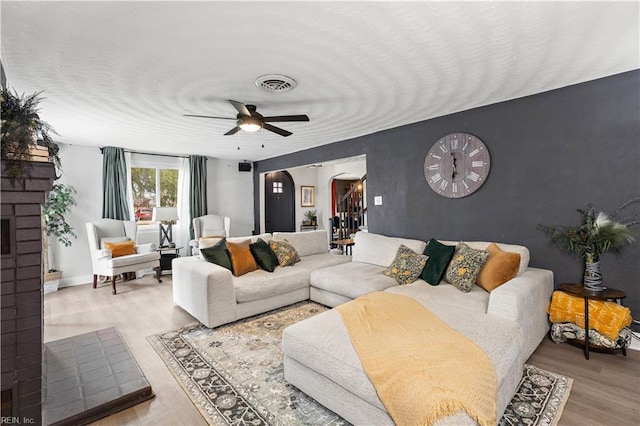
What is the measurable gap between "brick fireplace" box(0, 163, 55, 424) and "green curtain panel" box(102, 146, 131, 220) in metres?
4.19

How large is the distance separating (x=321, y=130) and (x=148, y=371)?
3.53 m

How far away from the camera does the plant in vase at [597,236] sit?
252 cm

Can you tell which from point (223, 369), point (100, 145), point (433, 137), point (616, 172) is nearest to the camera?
point (223, 369)

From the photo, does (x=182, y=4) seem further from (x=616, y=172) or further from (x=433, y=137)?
(x=616, y=172)

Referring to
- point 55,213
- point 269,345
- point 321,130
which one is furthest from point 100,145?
point 269,345

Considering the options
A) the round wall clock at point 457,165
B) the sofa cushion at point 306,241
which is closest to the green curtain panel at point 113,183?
the sofa cushion at point 306,241

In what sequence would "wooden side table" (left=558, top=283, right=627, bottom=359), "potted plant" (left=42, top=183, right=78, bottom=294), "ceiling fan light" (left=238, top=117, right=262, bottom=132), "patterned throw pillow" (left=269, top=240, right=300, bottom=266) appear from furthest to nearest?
"potted plant" (left=42, top=183, right=78, bottom=294)
"patterned throw pillow" (left=269, top=240, right=300, bottom=266)
"ceiling fan light" (left=238, top=117, right=262, bottom=132)
"wooden side table" (left=558, top=283, right=627, bottom=359)

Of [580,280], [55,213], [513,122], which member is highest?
[513,122]

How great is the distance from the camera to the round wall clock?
3.50m

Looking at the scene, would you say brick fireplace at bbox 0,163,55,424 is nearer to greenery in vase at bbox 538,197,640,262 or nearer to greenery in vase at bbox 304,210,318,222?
greenery in vase at bbox 538,197,640,262

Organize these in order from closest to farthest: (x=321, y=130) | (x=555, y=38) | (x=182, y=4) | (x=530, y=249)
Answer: (x=182, y=4), (x=555, y=38), (x=530, y=249), (x=321, y=130)

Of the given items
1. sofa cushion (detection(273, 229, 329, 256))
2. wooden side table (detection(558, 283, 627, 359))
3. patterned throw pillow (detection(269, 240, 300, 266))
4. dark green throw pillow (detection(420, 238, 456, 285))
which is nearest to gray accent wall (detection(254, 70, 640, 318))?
wooden side table (detection(558, 283, 627, 359))

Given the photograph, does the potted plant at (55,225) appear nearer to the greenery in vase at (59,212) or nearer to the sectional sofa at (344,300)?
the greenery in vase at (59,212)

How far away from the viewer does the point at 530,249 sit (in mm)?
3184
